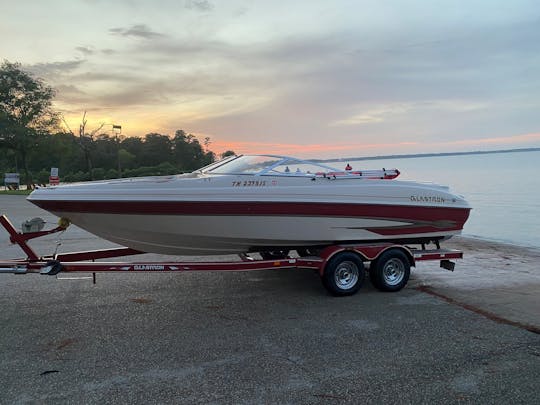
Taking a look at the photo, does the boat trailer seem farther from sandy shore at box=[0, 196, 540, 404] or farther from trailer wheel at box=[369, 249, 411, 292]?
sandy shore at box=[0, 196, 540, 404]

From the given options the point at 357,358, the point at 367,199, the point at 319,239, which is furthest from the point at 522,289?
the point at 357,358

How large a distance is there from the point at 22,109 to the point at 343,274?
31.2 meters

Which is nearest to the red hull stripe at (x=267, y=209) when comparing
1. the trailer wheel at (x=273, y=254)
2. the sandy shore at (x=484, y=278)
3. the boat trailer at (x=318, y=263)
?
the boat trailer at (x=318, y=263)

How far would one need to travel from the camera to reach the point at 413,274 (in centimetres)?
732

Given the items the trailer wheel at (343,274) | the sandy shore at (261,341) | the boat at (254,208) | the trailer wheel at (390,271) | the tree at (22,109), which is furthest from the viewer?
the tree at (22,109)

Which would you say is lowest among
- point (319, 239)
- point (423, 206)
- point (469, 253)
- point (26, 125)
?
point (469, 253)

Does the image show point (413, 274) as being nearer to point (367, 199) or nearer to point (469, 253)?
point (367, 199)

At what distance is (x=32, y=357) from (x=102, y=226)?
1.72 m

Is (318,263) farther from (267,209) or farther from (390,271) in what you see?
(390,271)

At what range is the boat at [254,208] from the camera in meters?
5.25

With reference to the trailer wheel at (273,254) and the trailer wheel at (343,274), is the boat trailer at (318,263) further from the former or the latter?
the trailer wheel at (273,254)

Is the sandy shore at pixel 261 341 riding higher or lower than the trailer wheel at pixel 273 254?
lower

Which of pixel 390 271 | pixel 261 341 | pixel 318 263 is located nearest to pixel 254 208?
pixel 318 263

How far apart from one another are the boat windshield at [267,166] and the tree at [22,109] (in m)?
27.9
